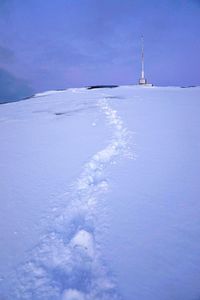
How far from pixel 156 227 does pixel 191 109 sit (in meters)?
3.72

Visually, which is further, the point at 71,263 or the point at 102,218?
the point at 102,218

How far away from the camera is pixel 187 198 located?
187 cm

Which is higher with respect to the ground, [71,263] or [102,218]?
[102,218]

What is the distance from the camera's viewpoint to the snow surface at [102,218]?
124 cm

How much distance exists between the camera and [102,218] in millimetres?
1703

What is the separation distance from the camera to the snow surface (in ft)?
4.08

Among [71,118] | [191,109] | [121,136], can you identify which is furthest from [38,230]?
[191,109]

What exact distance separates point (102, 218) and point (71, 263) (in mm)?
398

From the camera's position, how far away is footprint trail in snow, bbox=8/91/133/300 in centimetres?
121

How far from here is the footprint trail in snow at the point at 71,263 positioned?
1213mm

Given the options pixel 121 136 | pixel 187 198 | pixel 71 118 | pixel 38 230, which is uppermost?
pixel 71 118

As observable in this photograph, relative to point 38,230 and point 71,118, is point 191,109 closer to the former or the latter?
point 71,118

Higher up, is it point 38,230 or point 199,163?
point 199,163

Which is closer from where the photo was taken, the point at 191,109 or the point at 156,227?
the point at 156,227
